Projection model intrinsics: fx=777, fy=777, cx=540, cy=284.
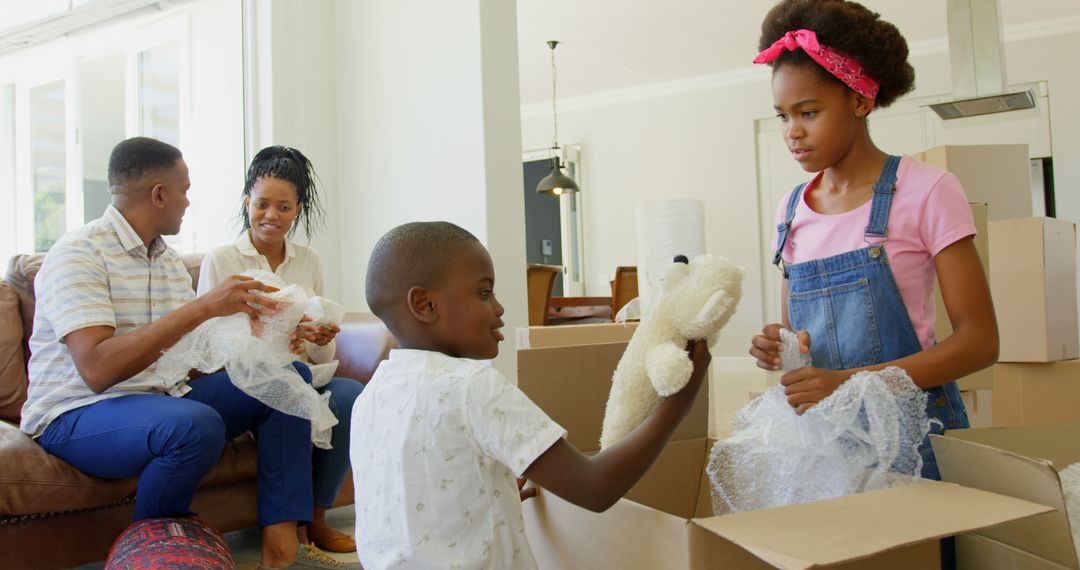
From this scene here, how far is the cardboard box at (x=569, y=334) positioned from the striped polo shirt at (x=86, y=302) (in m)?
0.87

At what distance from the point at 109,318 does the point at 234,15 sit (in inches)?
73.6

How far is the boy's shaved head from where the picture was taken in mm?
933

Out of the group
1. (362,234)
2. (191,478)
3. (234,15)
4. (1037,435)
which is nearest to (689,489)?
(1037,435)

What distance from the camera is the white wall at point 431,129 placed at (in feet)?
9.55

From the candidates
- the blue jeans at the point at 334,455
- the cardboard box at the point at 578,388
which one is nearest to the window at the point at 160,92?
the blue jeans at the point at 334,455

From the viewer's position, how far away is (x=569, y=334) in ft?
5.40

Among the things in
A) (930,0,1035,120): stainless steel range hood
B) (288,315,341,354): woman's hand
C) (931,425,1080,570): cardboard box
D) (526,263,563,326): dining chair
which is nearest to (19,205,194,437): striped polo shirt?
(288,315,341,354): woman's hand

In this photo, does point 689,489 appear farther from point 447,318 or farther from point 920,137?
point 920,137

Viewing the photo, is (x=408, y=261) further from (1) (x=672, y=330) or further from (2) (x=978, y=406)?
(2) (x=978, y=406)

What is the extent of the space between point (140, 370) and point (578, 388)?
981 millimetres

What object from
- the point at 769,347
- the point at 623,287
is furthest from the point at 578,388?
the point at 623,287

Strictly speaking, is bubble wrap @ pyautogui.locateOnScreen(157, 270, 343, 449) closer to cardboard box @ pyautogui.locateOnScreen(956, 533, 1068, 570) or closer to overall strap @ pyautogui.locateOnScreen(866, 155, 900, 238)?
overall strap @ pyautogui.locateOnScreen(866, 155, 900, 238)

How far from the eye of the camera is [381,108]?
3.20 metres

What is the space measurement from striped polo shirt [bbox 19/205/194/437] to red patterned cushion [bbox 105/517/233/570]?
0.34m
